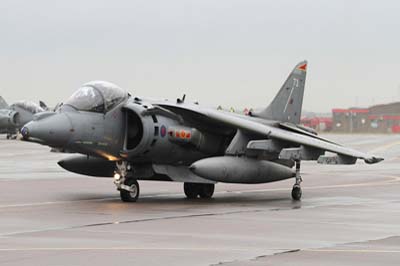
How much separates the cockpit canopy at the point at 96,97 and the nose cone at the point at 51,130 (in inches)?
25.2

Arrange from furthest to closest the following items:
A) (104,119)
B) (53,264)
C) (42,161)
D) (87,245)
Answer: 1. (42,161)
2. (104,119)
3. (87,245)
4. (53,264)

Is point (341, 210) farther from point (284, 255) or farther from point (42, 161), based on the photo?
point (42, 161)

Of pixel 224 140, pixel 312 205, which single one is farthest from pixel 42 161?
pixel 312 205

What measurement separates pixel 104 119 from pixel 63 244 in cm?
854

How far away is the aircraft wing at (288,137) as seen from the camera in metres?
22.1

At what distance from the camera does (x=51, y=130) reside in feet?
66.4

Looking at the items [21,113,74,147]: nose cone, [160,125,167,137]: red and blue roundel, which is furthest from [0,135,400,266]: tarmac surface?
[160,125,167,137]: red and blue roundel

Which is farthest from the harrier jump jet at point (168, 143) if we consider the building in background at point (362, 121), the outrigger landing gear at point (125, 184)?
the building in background at point (362, 121)

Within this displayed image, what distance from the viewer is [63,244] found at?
43.4 feet

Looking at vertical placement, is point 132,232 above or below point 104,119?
below

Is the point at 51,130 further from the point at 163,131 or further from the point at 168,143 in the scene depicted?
the point at 168,143

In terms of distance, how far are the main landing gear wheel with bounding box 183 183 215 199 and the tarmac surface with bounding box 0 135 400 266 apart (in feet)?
1.34

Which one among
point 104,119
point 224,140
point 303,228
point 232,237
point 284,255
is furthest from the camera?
point 224,140

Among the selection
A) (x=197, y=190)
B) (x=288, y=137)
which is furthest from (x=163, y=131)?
(x=288, y=137)
